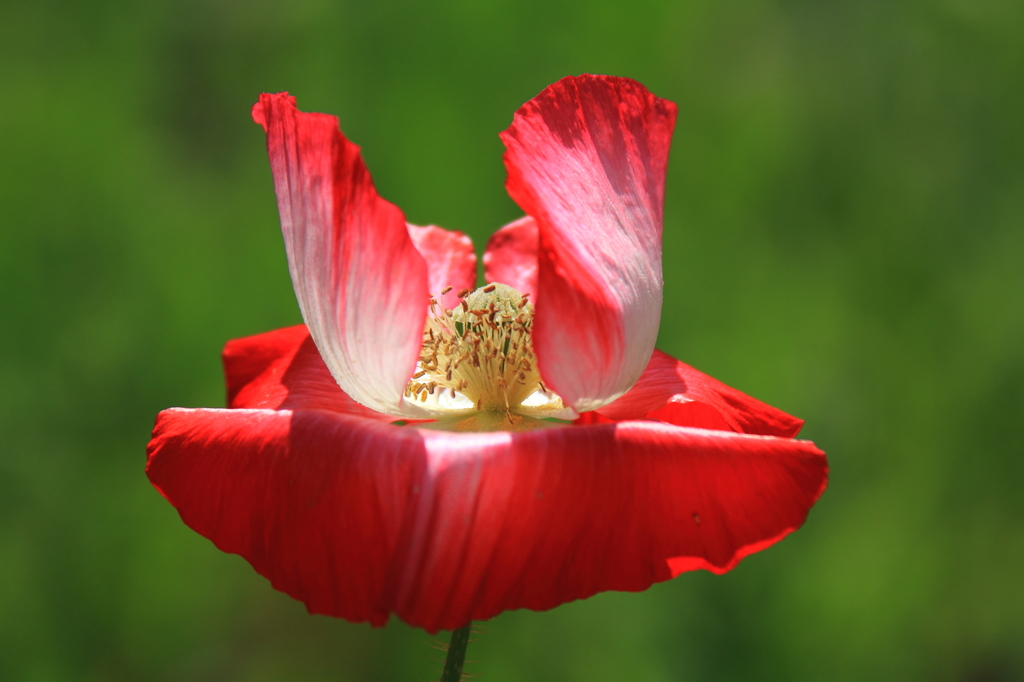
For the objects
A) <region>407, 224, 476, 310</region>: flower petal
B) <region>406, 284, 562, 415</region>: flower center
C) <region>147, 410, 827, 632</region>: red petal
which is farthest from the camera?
<region>407, 224, 476, 310</region>: flower petal

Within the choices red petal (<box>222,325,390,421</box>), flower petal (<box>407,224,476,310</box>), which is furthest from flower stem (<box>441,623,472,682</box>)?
flower petal (<box>407,224,476,310</box>)

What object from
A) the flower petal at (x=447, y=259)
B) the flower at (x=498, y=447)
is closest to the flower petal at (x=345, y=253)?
the flower at (x=498, y=447)

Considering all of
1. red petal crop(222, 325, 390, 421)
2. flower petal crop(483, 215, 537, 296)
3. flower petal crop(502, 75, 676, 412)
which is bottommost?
red petal crop(222, 325, 390, 421)

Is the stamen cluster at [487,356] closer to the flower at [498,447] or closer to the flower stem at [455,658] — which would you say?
the flower at [498,447]

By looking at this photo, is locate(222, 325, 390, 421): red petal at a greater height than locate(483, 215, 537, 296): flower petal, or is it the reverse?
locate(483, 215, 537, 296): flower petal

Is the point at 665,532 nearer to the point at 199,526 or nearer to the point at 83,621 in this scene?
the point at 199,526

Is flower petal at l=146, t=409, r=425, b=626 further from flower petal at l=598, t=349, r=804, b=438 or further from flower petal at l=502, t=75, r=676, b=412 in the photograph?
flower petal at l=598, t=349, r=804, b=438

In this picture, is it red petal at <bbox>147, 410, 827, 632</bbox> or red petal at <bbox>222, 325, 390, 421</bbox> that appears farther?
red petal at <bbox>222, 325, 390, 421</bbox>
